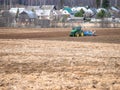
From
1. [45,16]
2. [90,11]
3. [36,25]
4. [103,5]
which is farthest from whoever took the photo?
[103,5]

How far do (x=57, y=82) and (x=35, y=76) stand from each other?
1176mm

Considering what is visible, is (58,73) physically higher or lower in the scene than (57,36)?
higher

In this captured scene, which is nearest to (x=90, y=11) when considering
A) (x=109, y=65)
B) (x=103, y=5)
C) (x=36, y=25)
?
(x=103, y=5)

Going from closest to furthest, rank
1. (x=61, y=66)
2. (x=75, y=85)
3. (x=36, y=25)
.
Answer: (x=75, y=85) < (x=61, y=66) < (x=36, y=25)

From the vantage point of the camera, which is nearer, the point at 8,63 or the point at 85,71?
the point at 85,71

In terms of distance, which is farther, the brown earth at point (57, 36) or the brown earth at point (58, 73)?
the brown earth at point (57, 36)

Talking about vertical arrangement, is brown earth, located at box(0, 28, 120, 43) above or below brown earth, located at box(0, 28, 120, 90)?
below

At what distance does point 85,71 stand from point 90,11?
12644 cm

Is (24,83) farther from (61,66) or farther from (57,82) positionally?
(61,66)

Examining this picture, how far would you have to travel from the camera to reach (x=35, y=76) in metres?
10.9

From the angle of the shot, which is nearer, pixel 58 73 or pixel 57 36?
pixel 58 73

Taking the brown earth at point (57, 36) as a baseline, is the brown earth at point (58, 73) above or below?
above

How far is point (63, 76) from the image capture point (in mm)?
10906

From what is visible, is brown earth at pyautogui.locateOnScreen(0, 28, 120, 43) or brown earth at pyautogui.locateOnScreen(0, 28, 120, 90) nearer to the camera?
brown earth at pyautogui.locateOnScreen(0, 28, 120, 90)
